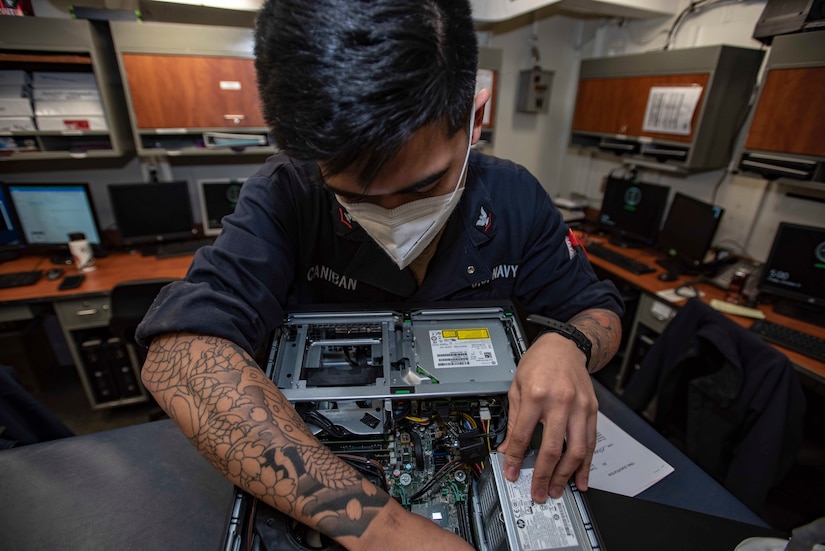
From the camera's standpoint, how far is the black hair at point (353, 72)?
0.55m

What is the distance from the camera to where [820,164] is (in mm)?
1916

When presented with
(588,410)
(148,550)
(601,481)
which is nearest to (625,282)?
(601,481)

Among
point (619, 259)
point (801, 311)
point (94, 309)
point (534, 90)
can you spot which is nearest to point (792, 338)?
point (801, 311)

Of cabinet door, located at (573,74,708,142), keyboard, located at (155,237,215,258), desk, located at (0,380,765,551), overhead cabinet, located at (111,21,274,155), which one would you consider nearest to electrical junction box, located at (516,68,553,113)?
cabinet door, located at (573,74,708,142)

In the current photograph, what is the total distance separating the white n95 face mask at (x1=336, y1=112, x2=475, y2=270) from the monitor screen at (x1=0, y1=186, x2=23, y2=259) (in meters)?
2.89

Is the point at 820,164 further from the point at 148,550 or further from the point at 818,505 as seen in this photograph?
the point at 148,550

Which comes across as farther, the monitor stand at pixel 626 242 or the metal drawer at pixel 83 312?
the monitor stand at pixel 626 242

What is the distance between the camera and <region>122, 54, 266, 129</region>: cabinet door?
7.47ft

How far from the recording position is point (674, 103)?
2.48m

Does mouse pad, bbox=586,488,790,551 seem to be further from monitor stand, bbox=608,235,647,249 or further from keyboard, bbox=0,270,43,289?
keyboard, bbox=0,270,43,289

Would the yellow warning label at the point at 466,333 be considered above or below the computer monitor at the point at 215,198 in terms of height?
above

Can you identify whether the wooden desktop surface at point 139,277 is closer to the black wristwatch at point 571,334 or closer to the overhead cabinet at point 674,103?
the overhead cabinet at point 674,103

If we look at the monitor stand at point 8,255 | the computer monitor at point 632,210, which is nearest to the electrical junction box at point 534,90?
the computer monitor at point 632,210

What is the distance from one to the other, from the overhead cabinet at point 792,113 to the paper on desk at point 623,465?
182 centimetres
